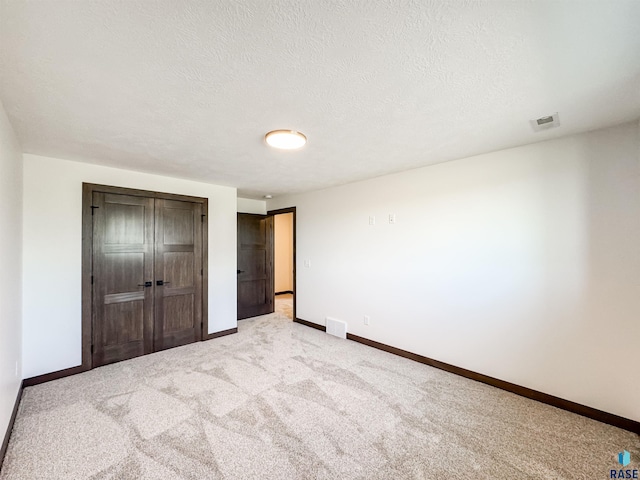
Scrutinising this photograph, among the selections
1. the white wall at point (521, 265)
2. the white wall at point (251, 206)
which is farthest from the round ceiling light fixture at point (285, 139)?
the white wall at point (251, 206)

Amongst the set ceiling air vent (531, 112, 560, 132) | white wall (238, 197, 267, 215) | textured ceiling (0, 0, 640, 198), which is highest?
textured ceiling (0, 0, 640, 198)

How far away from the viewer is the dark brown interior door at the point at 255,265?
5.38m

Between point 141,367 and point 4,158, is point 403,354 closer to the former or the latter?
point 141,367

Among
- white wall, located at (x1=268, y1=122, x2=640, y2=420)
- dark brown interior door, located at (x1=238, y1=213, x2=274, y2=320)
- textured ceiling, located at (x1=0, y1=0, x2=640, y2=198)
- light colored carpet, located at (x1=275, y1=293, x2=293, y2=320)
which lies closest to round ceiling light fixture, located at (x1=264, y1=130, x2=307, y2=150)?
textured ceiling, located at (x1=0, y1=0, x2=640, y2=198)

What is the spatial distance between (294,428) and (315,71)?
247 cm

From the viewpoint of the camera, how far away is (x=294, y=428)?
2.13 meters

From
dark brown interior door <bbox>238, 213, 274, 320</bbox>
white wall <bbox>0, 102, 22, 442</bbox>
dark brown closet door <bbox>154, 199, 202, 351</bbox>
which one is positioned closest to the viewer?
white wall <bbox>0, 102, 22, 442</bbox>

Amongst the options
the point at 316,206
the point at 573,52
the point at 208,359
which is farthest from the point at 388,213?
the point at 208,359

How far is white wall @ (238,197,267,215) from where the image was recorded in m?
5.63

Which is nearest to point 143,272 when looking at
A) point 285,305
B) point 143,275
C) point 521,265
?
point 143,275

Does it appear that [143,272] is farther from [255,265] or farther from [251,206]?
[251,206]

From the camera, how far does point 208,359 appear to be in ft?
11.3

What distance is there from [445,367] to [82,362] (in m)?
4.14

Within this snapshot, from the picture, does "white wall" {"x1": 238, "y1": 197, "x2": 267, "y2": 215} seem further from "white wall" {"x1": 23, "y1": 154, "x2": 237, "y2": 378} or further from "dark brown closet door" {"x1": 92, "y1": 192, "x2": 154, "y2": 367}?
"white wall" {"x1": 23, "y1": 154, "x2": 237, "y2": 378}
